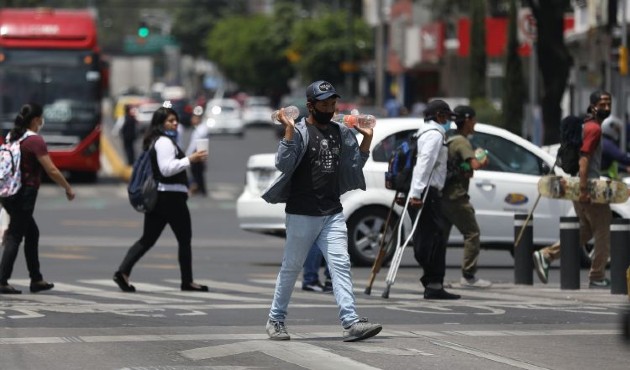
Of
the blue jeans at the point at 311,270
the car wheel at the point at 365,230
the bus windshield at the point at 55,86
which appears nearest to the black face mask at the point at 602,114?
the blue jeans at the point at 311,270

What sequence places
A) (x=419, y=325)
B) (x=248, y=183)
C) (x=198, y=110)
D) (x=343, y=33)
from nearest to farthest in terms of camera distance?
(x=419, y=325) < (x=248, y=183) < (x=198, y=110) < (x=343, y=33)

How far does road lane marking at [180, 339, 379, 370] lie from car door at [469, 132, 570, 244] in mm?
7516

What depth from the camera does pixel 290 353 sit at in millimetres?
10898

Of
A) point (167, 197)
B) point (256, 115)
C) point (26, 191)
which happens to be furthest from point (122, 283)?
point (256, 115)

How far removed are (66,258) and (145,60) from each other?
317ft

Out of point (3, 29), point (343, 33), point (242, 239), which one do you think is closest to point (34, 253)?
point (242, 239)

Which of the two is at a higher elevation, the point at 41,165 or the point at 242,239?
the point at 41,165

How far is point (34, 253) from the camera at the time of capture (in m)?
15.6

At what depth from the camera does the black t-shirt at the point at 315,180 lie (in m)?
11.6

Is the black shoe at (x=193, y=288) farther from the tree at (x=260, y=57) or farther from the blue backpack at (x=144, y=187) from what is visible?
the tree at (x=260, y=57)

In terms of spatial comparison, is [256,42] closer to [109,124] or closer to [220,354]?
[109,124]

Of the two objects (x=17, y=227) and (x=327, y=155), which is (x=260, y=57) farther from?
(x=327, y=155)

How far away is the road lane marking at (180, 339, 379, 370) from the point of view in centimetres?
1033

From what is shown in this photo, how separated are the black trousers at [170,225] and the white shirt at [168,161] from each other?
0.06m
